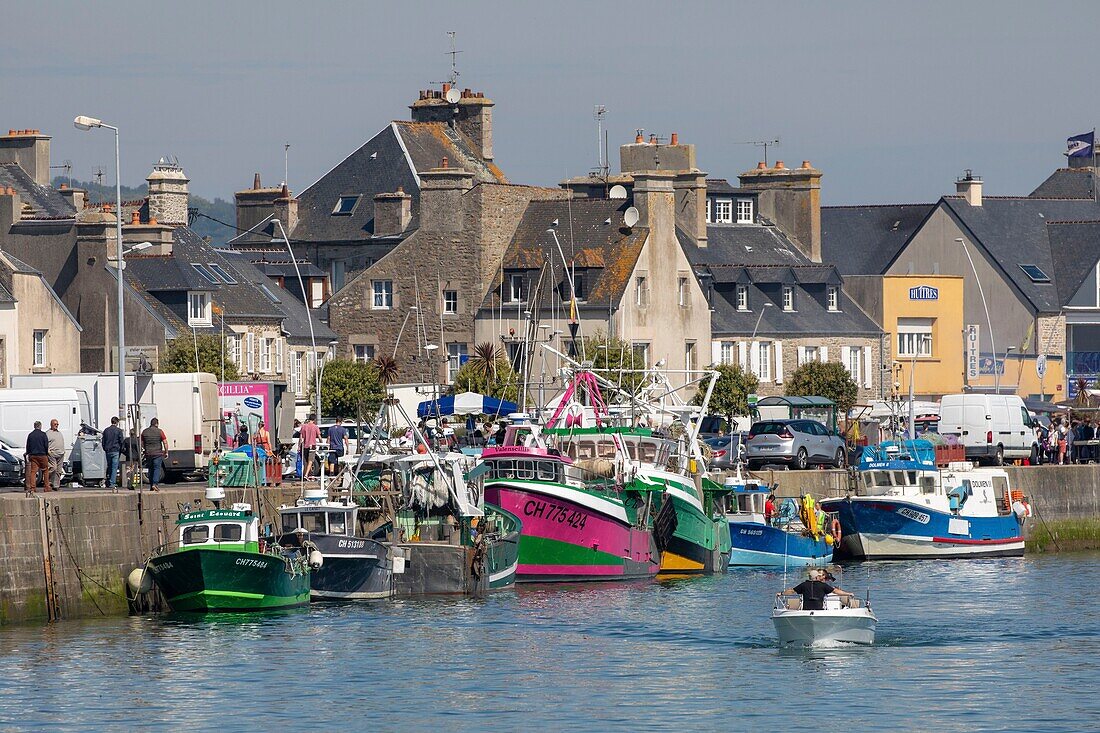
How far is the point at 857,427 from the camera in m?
80.6

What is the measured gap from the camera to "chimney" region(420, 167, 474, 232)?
9000cm

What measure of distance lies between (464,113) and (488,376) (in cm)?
2274

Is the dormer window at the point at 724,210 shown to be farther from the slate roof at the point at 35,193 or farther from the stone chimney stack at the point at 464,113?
the slate roof at the point at 35,193

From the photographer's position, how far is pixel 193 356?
73.2m

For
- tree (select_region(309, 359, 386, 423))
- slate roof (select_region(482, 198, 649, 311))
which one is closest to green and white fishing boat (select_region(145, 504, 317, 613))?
tree (select_region(309, 359, 386, 423))

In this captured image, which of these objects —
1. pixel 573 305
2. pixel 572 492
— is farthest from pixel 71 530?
pixel 573 305

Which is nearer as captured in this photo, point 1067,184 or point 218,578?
point 218,578

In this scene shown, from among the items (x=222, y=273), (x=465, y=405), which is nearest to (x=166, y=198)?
(x=222, y=273)

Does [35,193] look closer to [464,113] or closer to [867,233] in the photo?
[464,113]

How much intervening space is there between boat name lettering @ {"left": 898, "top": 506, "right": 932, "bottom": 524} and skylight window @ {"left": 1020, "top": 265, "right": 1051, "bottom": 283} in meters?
48.4

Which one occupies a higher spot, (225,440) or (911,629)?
(225,440)

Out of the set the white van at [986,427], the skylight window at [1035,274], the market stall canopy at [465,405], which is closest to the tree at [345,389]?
the market stall canopy at [465,405]

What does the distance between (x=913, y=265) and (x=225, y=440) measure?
188ft

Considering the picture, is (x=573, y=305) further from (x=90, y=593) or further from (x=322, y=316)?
(x=322, y=316)
